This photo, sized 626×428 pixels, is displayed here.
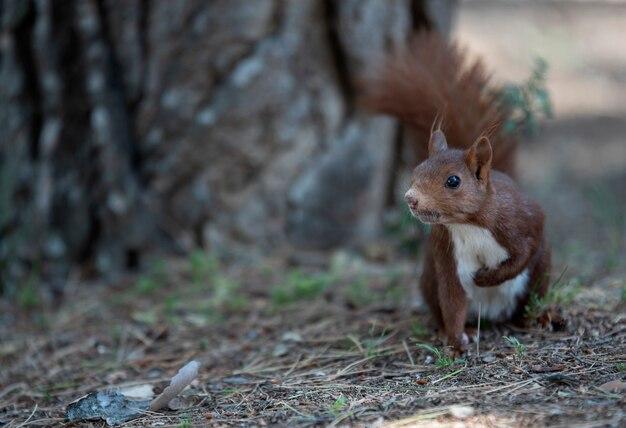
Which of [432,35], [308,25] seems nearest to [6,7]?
[308,25]

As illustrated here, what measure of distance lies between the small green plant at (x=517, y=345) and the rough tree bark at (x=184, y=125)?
5.79 ft

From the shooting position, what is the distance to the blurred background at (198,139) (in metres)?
3.84

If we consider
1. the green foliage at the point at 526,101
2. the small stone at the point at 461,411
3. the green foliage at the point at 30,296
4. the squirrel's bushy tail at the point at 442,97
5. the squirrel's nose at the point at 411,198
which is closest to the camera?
the small stone at the point at 461,411

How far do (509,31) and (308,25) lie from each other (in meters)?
4.54

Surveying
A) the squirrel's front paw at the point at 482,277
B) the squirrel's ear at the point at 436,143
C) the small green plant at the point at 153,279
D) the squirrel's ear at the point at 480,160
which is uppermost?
the squirrel's ear at the point at 436,143

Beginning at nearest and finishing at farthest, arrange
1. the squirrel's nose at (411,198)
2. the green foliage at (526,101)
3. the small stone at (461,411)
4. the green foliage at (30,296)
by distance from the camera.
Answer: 1. the small stone at (461,411)
2. the squirrel's nose at (411,198)
3. the green foliage at (526,101)
4. the green foliage at (30,296)

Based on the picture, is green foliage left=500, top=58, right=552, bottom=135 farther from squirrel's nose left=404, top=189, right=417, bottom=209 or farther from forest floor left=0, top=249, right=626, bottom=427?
squirrel's nose left=404, top=189, right=417, bottom=209

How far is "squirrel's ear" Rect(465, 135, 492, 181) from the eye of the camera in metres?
2.38

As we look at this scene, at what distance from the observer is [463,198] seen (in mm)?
2391

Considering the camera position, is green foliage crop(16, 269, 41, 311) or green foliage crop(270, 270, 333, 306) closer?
green foliage crop(270, 270, 333, 306)

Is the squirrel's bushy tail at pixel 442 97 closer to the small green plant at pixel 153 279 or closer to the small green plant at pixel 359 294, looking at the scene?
the small green plant at pixel 359 294

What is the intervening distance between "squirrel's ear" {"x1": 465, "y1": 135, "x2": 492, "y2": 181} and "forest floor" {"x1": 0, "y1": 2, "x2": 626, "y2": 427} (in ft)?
1.68

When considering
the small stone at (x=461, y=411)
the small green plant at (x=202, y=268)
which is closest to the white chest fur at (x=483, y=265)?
the small stone at (x=461, y=411)

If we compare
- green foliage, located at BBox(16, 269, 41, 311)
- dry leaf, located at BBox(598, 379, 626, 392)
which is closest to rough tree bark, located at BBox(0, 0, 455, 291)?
green foliage, located at BBox(16, 269, 41, 311)
